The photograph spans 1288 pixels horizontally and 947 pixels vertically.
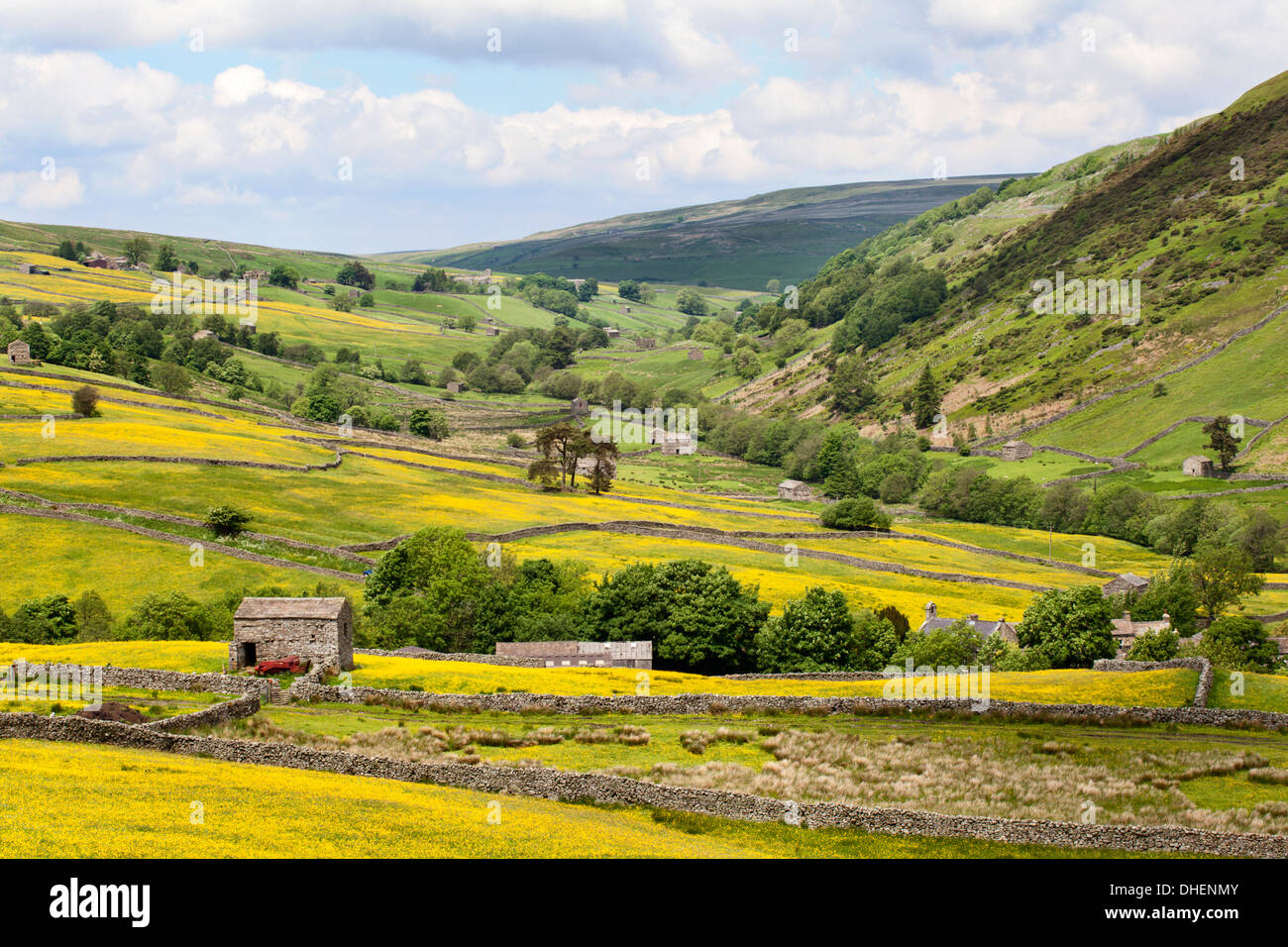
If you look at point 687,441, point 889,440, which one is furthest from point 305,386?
point 889,440

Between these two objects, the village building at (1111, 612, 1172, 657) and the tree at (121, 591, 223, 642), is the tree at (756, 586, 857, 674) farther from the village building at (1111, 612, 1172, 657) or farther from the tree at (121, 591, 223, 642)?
the tree at (121, 591, 223, 642)

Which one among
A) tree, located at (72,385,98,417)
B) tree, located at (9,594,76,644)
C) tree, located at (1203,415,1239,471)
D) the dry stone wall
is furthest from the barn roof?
tree, located at (1203,415,1239,471)

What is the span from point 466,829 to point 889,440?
534ft

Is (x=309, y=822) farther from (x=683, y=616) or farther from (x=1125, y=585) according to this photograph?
(x=1125, y=585)

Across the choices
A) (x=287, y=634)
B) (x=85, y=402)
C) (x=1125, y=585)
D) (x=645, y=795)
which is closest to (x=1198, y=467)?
(x=1125, y=585)

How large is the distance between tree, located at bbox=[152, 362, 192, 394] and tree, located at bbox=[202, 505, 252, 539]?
238 feet

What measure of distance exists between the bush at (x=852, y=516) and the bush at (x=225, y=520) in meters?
58.1

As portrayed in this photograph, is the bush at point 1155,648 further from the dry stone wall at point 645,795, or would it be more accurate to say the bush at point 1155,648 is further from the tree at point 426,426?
the tree at point 426,426

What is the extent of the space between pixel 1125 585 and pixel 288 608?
73708 millimetres

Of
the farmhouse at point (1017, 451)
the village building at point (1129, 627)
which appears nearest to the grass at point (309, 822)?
the village building at point (1129, 627)

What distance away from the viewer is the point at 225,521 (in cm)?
7844

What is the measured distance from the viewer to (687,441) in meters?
191

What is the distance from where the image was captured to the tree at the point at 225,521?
78.4 m
